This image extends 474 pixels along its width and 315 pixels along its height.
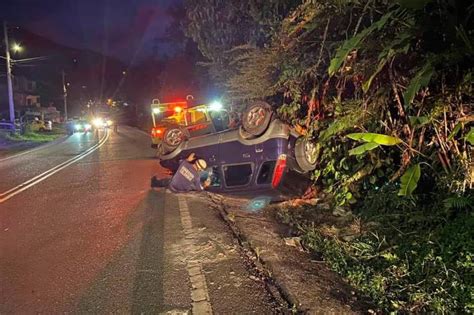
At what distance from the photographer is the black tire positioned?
8.48m

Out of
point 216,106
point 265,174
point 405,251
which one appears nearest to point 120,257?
point 405,251

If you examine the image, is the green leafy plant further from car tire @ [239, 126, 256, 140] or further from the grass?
car tire @ [239, 126, 256, 140]

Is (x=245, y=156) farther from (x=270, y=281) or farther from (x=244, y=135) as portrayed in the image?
(x=270, y=281)

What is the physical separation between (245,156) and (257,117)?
85 centimetres

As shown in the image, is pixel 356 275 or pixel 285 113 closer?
pixel 356 275

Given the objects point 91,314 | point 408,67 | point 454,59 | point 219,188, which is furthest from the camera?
point 219,188

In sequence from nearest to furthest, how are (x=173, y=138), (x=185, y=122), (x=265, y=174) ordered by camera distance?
(x=265, y=174) < (x=173, y=138) < (x=185, y=122)

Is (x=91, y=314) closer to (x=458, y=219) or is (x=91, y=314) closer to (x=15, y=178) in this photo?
(x=458, y=219)

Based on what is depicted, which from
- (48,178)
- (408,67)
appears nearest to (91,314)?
(408,67)

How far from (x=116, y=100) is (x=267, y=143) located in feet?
401

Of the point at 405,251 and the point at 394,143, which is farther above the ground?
the point at 394,143

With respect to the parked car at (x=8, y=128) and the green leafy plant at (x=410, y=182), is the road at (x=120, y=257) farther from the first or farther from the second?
the parked car at (x=8, y=128)

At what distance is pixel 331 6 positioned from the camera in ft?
18.9

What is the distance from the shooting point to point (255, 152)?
343 inches
